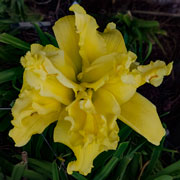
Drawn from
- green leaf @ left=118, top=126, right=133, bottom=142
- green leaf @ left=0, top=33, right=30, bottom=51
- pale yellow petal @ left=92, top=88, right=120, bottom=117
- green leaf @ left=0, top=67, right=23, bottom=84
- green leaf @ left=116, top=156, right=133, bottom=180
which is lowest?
green leaf @ left=116, top=156, right=133, bottom=180

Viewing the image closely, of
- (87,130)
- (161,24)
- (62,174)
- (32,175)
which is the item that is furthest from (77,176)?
(161,24)

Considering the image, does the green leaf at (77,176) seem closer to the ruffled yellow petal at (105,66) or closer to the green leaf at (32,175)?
the green leaf at (32,175)

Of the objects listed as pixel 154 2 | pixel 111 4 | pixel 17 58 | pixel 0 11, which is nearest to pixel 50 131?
pixel 17 58

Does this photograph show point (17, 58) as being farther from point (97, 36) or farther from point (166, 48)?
point (166, 48)

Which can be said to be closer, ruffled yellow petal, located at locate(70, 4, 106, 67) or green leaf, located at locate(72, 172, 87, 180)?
ruffled yellow petal, located at locate(70, 4, 106, 67)

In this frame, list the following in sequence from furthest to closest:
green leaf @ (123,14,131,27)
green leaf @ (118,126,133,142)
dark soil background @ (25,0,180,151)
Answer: dark soil background @ (25,0,180,151) → green leaf @ (123,14,131,27) → green leaf @ (118,126,133,142)

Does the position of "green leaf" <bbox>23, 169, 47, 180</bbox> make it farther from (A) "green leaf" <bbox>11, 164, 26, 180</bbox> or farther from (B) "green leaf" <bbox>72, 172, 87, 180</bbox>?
(B) "green leaf" <bbox>72, 172, 87, 180</bbox>

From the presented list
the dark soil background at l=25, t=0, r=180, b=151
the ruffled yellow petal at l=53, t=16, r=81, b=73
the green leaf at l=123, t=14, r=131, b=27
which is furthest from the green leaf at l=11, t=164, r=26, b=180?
the green leaf at l=123, t=14, r=131, b=27
